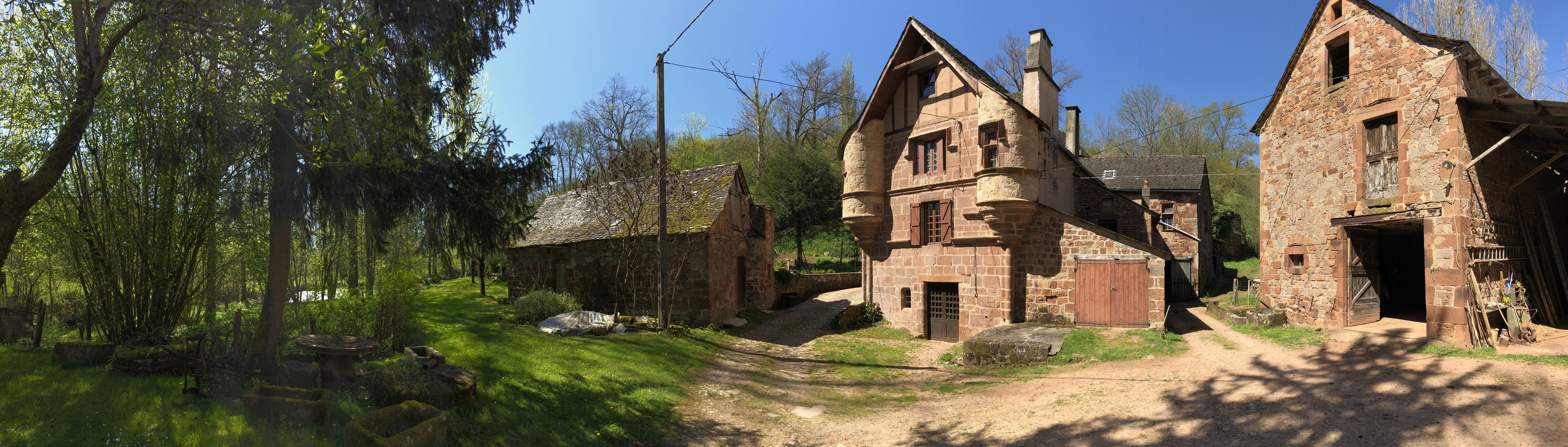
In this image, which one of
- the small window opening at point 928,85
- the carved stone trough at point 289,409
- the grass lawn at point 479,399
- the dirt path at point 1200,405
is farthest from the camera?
the small window opening at point 928,85

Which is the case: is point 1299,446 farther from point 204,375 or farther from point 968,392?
point 204,375

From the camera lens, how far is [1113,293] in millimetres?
14562

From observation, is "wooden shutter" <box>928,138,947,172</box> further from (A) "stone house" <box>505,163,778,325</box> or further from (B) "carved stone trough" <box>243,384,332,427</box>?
(B) "carved stone trough" <box>243,384,332,427</box>

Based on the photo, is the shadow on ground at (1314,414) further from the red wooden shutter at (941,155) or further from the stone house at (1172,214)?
the stone house at (1172,214)

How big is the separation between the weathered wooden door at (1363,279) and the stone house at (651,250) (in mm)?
14000

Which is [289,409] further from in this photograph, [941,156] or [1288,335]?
[1288,335]

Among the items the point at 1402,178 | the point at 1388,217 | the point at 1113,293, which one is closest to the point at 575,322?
the point at 1113,293

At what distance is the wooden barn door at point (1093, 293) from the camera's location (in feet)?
48.0

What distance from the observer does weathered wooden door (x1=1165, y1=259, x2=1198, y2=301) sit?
2294cm

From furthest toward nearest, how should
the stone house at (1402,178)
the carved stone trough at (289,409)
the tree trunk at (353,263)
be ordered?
1. the tree trunk at (353,263)
2. the stone house at (1402,178)
3. the carved stone trough at (289,409)

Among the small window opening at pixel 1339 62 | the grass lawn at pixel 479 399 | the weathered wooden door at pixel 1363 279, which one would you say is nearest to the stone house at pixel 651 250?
the grass lawn at pixel 479 399

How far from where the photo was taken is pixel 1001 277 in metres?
15.7

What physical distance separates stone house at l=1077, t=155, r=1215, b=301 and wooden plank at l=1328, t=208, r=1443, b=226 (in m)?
10.8

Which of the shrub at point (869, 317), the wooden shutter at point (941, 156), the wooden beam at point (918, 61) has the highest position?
the wooden beam at point (918, 61)
